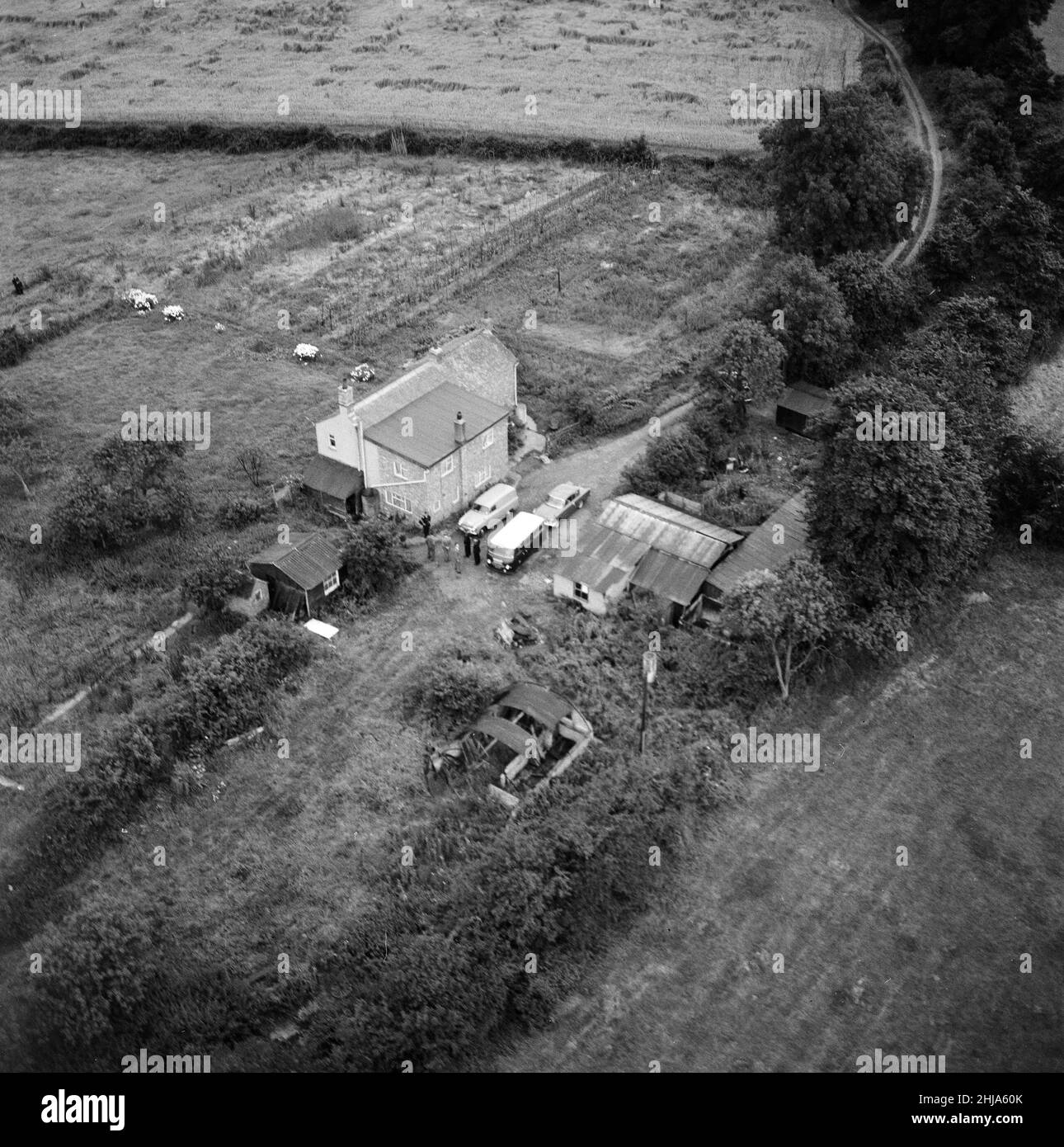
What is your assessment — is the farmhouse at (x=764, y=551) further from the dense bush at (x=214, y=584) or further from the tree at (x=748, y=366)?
the dense bush at (x=214, y=584)

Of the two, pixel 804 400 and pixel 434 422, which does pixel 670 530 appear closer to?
pixel 434 422

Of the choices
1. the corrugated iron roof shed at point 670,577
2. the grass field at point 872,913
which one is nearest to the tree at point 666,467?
the corrugated iron roof shed at point 670,577

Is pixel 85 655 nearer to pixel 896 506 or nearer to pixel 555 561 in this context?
pixel 555 561

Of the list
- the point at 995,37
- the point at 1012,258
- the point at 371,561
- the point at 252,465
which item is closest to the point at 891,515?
the point at 371,561

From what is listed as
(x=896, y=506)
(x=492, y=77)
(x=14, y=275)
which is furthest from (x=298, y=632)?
(x=492, y=77)

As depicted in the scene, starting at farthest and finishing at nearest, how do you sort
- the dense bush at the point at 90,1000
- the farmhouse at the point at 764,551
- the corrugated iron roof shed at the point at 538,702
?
the farmhouse at the point at 764,551 < the corrugated iron roof shed at the point at 538,702 < the dense bush at the point at 90,1000

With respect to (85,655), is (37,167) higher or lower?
higher
